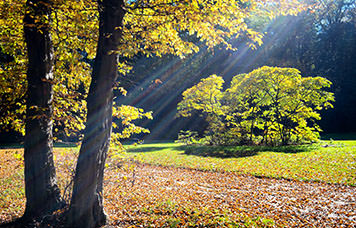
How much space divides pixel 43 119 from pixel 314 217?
579cm

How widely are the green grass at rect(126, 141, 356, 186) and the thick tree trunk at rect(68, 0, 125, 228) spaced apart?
8.83ft

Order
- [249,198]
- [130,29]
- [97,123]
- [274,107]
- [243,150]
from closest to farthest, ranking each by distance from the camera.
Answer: [97,123]
[130,29]
[249,198]
[243,150]
[274,107]

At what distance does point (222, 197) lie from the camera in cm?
653

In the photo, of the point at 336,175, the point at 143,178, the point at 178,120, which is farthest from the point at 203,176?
the point at 178,120

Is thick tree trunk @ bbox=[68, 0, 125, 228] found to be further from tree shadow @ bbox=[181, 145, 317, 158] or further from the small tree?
the small tree

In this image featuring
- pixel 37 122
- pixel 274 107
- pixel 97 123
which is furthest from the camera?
pixel 274 107

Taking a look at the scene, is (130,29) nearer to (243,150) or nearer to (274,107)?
(243,150)

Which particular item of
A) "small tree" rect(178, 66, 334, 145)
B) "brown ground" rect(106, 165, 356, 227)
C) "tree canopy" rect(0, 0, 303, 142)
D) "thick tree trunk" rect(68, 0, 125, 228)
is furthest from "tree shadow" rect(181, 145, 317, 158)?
"thick tree trunk" rect(68, 0, 125, 228)

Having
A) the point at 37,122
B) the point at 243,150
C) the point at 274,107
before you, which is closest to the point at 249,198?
the point at 37,122

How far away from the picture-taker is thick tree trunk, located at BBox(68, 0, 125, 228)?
13.1ft

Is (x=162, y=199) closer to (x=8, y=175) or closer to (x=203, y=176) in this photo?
(x=203, y=176)

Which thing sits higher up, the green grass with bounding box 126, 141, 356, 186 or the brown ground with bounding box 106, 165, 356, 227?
the green grass with bounding box 126, 141, 356, 186

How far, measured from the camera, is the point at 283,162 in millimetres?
10156

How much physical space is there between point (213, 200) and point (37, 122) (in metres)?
4.43
